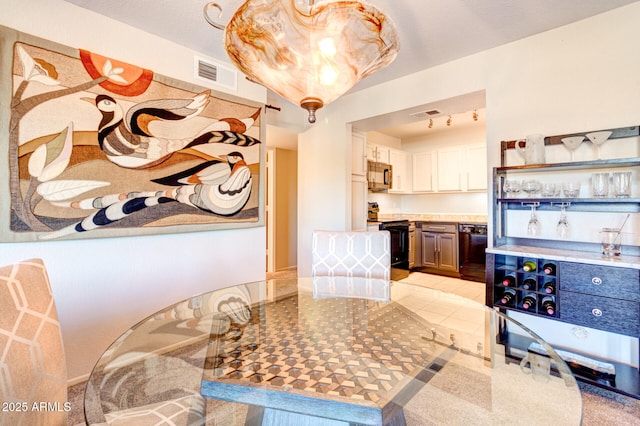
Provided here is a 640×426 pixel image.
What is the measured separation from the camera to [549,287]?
202 cm

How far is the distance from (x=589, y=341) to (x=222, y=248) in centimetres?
300

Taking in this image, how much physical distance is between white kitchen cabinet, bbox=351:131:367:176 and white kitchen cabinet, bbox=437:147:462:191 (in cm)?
204

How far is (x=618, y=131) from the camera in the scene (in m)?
1.98

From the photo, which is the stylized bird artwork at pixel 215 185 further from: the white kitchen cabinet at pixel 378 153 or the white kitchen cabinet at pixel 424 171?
the white kitchen cabinet at pixel 424 171

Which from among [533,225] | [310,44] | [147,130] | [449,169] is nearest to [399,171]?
[449,169]

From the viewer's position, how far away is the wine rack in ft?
6.62

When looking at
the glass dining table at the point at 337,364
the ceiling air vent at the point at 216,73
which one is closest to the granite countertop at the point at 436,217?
the ceiling air vent at the point at 216,73

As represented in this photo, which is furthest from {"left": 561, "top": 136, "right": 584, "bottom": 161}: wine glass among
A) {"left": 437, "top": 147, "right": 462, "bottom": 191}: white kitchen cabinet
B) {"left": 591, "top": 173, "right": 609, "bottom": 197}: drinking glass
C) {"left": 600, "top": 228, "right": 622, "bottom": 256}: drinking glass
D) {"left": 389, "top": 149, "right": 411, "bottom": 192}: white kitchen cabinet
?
{"left": 389, "top": 149, "right": 411, "bottom": 192}: white kitchen cabinet

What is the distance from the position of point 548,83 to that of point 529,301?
5.51ft

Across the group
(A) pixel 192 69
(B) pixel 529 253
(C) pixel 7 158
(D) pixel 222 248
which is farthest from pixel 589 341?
(C) pixel 7 158

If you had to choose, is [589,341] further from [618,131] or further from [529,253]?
[618,131]

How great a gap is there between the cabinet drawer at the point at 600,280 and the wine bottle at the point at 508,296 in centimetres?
33

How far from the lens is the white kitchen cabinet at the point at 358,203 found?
387 centimetres

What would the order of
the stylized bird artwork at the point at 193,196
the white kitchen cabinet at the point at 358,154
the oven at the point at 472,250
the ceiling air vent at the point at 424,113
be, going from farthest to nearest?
the oven at the point at 472,250 → the white kitchen cabinet at the point at 358,154 → the ceiling air vent at the point at 424,113 → the stylized bird artwork at the point at 193,196
